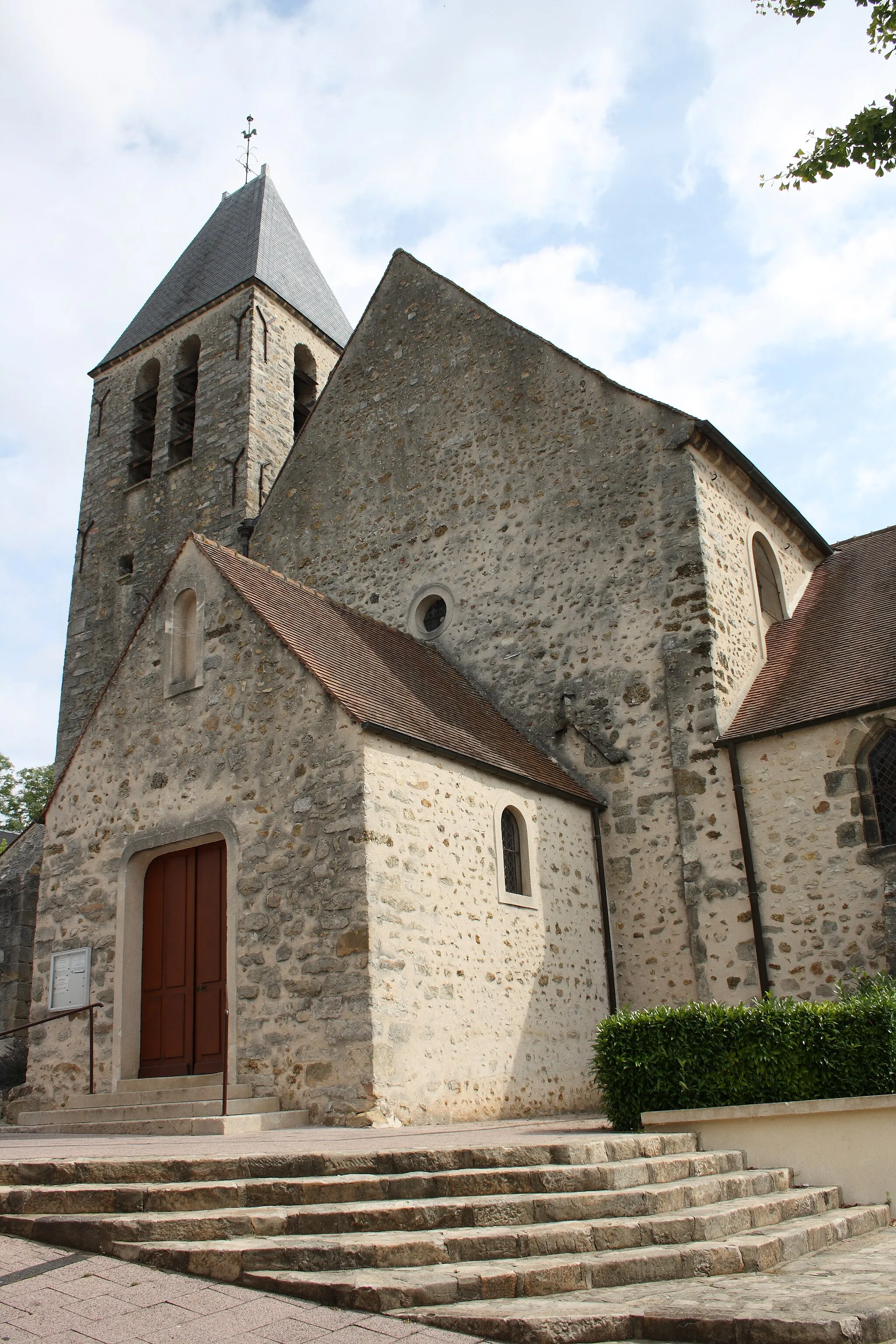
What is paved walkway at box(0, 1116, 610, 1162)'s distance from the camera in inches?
240

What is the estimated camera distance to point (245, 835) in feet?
35.0

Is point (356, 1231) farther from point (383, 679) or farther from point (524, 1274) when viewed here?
point (383, 679)

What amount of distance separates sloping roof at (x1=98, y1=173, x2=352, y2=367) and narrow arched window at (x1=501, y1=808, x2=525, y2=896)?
49.2 ft

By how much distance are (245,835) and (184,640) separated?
261cm

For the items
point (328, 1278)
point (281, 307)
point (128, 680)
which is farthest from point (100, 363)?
point (328, 1278)

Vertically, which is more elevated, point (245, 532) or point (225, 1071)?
point (245, 532)

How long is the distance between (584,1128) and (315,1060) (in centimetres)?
250

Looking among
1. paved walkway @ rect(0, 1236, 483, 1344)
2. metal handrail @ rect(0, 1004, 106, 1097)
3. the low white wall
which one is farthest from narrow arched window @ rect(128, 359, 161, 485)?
paved walkway @ rect(0, 1236, 483, 1344)

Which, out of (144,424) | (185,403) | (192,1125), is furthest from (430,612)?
(144,424)

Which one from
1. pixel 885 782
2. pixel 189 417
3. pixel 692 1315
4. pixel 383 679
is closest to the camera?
pixel 692 1315

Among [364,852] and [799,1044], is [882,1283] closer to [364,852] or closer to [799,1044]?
[799,1044]

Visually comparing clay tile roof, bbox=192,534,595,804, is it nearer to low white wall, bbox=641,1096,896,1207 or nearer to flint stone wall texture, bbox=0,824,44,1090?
low white wall, bbox=641,1096,896,1207

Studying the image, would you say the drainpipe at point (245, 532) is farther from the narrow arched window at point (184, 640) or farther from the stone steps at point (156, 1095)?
the stone steps at point (156, 1095)

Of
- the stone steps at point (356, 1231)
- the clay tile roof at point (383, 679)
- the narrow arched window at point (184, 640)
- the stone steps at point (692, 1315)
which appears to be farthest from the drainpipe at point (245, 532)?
the stone steps at point (692, 1315)
